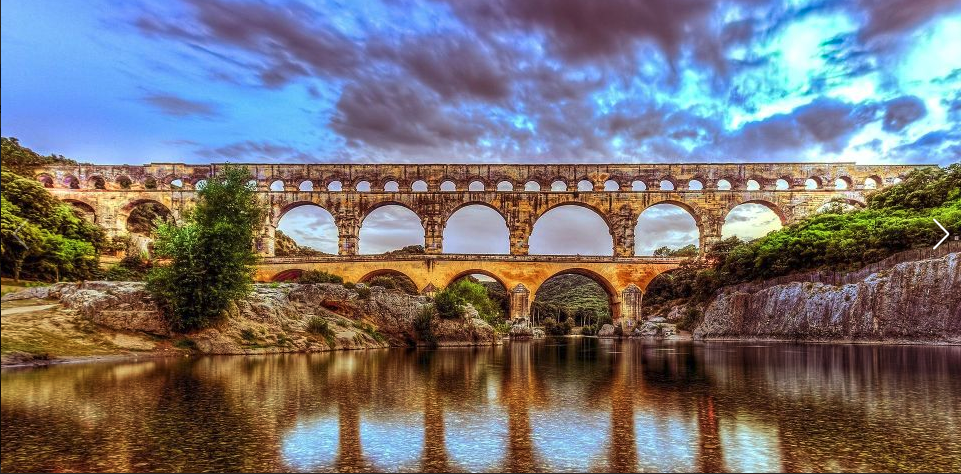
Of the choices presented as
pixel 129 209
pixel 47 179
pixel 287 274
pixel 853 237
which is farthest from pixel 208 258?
pixel 47 179

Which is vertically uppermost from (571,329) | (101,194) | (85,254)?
(101,194)

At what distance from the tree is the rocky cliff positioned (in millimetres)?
27199

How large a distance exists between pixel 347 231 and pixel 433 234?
7.57m

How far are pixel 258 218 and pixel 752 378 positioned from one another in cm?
1812

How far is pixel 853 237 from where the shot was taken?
33594 mm

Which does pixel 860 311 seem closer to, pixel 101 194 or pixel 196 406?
pixel 196 406

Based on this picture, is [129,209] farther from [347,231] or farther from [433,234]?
[433,234]

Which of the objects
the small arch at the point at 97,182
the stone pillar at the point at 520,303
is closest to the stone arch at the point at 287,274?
the stone pillar at the point at 520,303

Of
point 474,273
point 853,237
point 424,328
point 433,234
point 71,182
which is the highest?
point 71,182

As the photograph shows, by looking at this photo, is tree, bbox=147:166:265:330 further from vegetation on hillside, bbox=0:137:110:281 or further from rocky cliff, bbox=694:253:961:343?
→ rocky cliff, bbox=694:253:961:343

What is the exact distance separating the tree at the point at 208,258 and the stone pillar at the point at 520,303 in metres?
28.4

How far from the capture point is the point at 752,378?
1379 cm

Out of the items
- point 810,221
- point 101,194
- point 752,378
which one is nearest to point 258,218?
point 752,378

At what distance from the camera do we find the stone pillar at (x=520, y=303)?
1907 inches
